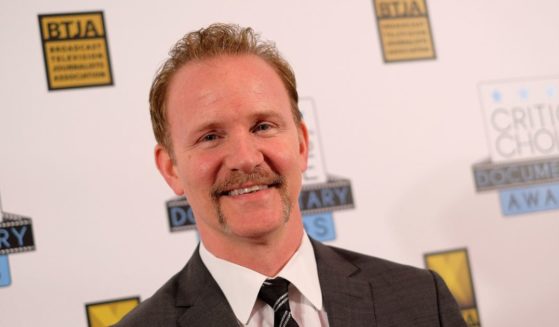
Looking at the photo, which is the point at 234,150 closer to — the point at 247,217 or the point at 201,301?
the point at 247,217

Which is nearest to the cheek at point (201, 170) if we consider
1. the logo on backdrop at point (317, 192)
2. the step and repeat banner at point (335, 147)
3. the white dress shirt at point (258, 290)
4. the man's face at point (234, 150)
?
the man's face at point (234, 150)

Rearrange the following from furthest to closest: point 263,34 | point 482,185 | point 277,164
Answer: point 482,185 < point 263,34 < point 277,164

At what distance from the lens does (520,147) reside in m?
1.79

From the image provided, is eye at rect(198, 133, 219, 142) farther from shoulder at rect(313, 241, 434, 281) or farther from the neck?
shoulder at rect(313, 241, 434, 281)

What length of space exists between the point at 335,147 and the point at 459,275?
0.45 m

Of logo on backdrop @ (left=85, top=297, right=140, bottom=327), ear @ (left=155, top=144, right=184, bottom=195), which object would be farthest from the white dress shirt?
logo on backdrop @ (left=85, top=297, right=140, bottom=327)

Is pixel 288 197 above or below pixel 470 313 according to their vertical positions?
above

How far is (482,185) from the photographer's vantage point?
1.78 meters

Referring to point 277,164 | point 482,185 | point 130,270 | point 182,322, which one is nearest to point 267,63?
point 277,164

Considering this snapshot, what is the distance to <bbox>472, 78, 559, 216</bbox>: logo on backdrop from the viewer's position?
1.78 m

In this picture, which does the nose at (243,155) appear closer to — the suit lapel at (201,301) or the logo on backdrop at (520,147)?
the suit lapel at (201,301)

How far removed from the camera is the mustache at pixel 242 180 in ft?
3.48

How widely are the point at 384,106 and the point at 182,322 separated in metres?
0.84

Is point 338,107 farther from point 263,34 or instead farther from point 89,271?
point 89,271
